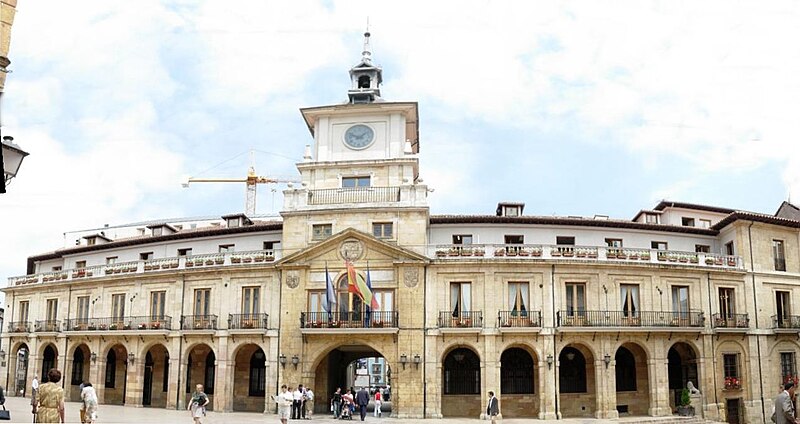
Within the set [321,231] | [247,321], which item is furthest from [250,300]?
[321,231]

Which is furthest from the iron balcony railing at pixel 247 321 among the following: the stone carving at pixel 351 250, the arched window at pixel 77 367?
the arched window at pixel 77 367

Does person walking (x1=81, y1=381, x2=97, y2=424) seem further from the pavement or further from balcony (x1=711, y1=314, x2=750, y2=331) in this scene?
balcony (x1=711, y1=314, x2=750, y2=331)

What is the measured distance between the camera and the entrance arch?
128ft

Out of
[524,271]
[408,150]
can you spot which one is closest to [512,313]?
[524,271]

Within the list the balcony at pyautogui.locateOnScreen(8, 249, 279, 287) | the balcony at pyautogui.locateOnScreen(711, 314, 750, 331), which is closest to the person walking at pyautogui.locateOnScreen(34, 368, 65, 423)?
the balcony at pyautogui.locateOnScreen(8, 249, 279, 287)

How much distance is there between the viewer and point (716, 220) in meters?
45.0

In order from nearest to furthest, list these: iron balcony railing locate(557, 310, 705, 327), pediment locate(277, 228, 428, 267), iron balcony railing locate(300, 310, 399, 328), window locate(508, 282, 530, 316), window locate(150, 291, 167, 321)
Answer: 1. iron balcony railing locate(300, 310, 399, 328)
2. iron balcony railing locate(557, 310, 705, 327)
3. window locate(508, 282, 530, 316)
4. pediment locate(277, 228, 428, 267)
5. window locate(150, 291, 167, 321)

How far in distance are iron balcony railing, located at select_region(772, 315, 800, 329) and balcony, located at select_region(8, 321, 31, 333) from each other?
147 feet

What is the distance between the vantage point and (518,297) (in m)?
37.5

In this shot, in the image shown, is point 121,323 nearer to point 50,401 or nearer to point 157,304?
point 157,304

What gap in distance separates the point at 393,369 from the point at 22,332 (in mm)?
26806

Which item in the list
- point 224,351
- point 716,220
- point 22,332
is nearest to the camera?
point 224,351

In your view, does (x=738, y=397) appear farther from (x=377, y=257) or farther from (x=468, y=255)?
(x=377, y=257)

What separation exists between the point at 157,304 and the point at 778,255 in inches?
1385
